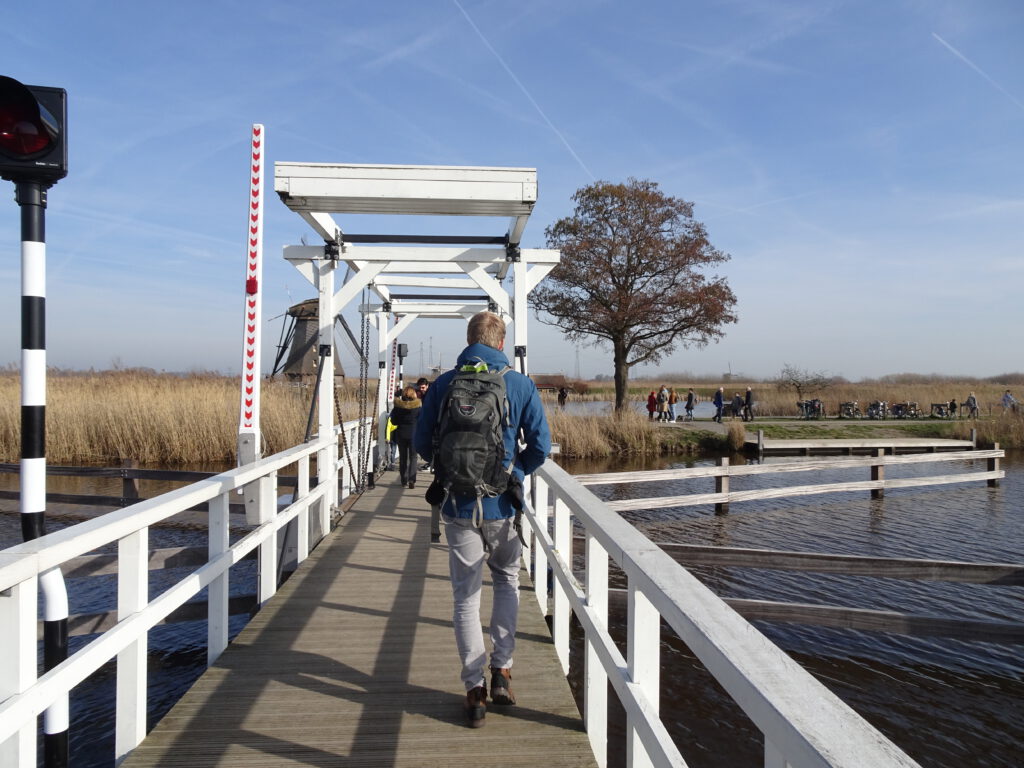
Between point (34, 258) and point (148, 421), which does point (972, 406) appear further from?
point (34, 258)

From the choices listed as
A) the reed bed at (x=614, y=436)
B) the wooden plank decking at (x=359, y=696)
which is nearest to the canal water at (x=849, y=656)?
the wooden plank decking at (x=359, y=696)

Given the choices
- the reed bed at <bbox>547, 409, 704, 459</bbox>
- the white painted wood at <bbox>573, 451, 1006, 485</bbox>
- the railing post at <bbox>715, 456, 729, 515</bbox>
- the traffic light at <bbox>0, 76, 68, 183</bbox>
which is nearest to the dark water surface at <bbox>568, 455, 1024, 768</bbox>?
the railing post at <bbox>715, 456, 729, 515</bbox>

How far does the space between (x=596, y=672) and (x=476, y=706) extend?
0.62 m

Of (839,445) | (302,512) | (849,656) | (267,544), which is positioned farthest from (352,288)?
(839,445)

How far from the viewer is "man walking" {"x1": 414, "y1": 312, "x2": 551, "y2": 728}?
3.39 meters

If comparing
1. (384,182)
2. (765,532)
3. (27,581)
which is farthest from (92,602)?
(765,532)

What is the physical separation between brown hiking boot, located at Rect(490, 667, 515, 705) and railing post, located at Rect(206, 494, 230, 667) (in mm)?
1649

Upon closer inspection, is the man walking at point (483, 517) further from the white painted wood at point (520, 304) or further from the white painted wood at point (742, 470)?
the white painted wood at point (742, 470)

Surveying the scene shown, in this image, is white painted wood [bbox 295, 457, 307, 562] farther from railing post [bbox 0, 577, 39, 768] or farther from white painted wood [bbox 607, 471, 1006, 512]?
white painted wood [bbox 607, 471, 1006, 512]

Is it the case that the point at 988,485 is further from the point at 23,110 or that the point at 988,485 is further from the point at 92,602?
the point at 23,110

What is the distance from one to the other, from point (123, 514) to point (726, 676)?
255cm

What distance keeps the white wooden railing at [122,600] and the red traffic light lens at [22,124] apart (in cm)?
166

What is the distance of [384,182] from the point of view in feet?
21.9

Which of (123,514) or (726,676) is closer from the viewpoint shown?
(726,676)
